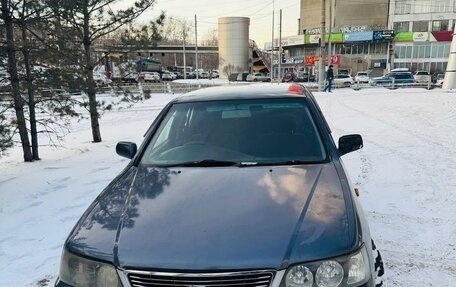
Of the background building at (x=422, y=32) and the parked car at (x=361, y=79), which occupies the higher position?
the background building at (x=422, y=32)

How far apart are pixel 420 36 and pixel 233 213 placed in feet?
247

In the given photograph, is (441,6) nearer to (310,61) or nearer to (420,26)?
(420,26)

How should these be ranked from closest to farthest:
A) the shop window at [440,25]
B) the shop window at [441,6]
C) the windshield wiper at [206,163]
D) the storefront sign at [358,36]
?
the windshield wiper at [206,163], the storefront sign at [358,36], the shop window at [440,25], the shop window at [441,6]

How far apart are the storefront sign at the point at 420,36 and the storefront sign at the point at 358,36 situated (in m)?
6.87

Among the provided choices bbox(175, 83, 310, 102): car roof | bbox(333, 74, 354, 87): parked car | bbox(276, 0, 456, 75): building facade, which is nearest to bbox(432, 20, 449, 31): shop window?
bbox(276, 0, 456, 75): building facade

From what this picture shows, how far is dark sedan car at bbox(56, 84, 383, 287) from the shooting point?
2023 mm

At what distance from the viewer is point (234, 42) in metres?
81.1

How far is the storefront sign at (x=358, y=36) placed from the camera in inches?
2785

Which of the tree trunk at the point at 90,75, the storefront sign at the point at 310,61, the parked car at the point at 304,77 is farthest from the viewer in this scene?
the storefront sign at the point at 310,61

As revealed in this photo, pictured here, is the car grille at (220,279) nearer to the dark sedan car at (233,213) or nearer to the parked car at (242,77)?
the dark sedan car at (233,213)

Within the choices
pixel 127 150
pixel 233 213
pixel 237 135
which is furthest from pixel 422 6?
pixel 233 213

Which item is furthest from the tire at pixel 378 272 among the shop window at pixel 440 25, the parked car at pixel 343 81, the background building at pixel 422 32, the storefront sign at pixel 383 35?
the shop window at pixel 440 25

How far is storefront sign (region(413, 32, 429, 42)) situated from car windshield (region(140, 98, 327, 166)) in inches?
2891

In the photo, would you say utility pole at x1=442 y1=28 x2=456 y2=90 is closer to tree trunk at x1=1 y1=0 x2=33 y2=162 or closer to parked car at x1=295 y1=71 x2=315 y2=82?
tree trunk at x1=1 y1=0 x2=33 y2=162
